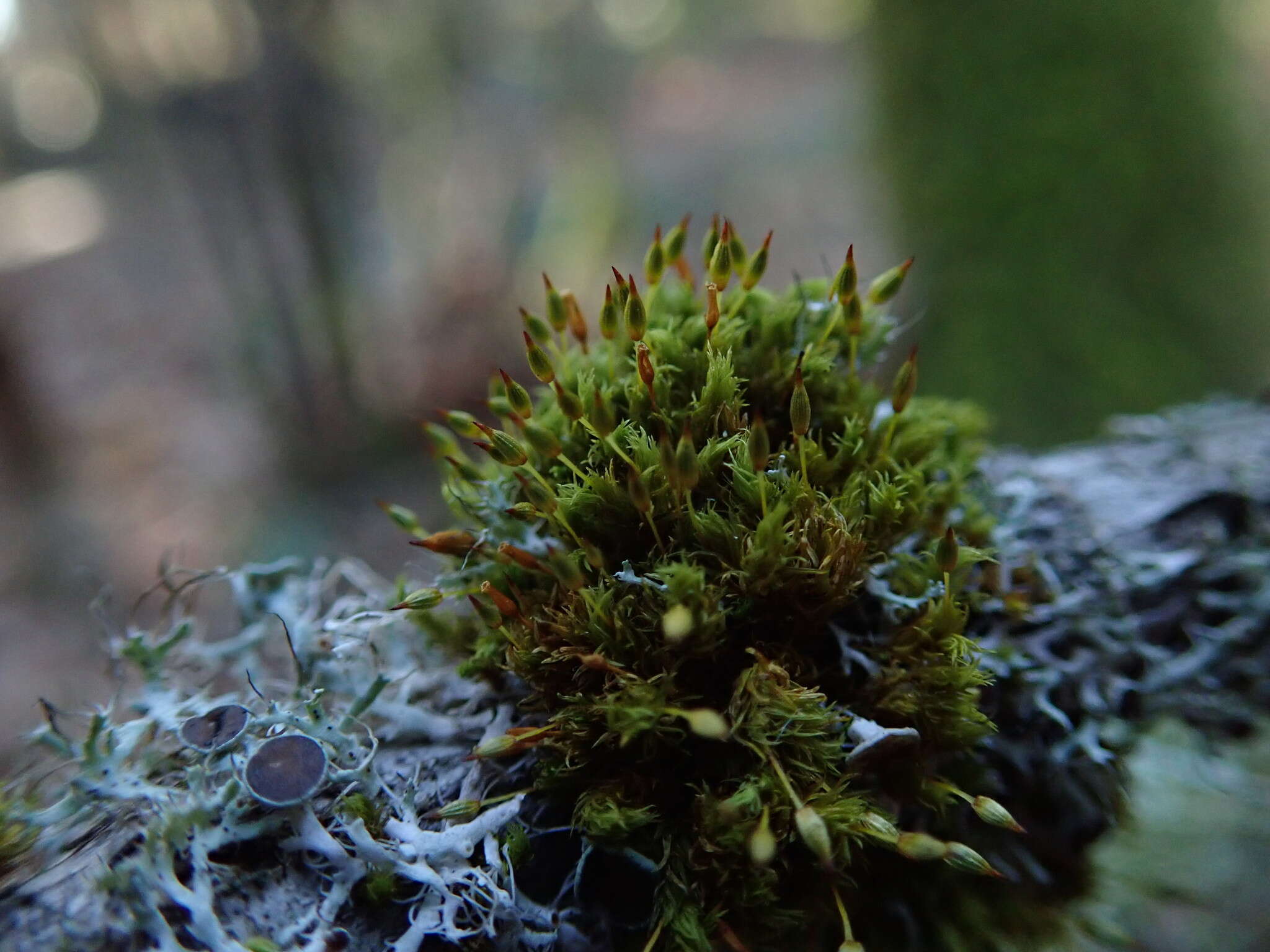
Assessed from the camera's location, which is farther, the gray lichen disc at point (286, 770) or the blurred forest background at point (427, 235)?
the blurred forest background at point (427, 235)

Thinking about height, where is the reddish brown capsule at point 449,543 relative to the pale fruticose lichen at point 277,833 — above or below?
above

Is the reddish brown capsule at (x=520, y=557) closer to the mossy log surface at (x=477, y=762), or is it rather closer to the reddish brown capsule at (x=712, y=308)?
the mossy log surface at (x=477, y=762)

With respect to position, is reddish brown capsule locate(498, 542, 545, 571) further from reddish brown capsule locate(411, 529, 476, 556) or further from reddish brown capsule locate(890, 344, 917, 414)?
reddish brown capsule locate(890, 344, 917, 414)

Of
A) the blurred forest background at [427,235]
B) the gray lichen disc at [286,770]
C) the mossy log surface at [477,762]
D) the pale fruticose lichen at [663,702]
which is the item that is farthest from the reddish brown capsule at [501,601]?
the blurred forest background at [427,235]

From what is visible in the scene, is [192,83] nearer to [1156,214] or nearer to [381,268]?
[381,268]

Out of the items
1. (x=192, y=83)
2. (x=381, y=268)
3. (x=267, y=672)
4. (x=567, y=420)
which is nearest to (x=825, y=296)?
(x=567, y=420)

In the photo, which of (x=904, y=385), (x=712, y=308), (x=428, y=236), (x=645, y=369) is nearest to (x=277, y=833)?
(x=645, y=369)

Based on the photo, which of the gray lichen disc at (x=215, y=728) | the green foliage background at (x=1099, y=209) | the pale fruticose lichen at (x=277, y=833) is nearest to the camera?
the pale fruticose lichen at (x=277, y=833)
